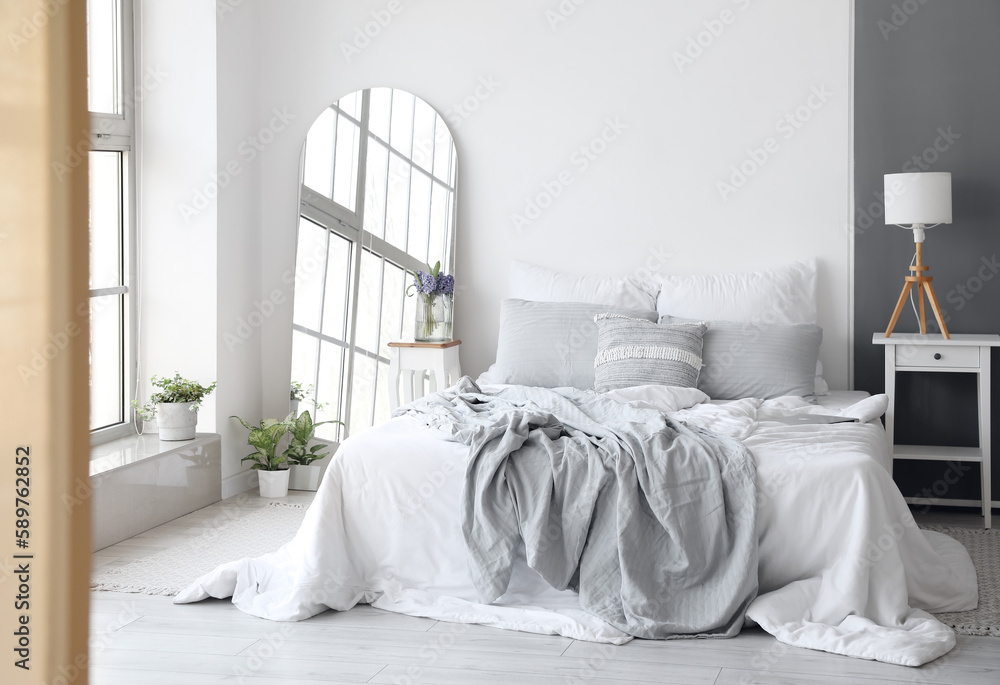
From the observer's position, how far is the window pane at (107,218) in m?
4.34

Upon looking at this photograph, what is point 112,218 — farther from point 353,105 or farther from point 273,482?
point 273,482

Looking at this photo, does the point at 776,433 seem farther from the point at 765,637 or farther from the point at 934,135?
the point at 934,135

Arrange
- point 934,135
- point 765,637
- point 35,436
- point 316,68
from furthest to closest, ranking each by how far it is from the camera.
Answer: point 316,68 < point 934,135 < point 765,637 < point 35,436

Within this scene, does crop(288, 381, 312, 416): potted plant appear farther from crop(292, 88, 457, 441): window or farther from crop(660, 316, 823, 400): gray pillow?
crop(660, 316, 823, 400): gray pillow

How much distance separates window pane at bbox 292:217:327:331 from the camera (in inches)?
192

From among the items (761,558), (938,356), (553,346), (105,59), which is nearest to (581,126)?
(553,346)

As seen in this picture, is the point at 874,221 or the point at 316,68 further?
the point at 316,68

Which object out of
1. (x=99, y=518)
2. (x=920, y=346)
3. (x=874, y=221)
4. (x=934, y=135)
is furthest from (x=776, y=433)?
(x=99, y=518)

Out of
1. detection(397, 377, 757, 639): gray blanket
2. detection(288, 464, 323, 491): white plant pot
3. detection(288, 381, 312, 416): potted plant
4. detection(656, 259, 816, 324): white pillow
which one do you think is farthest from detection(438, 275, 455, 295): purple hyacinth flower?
detection(397, 377, 757, 639): gray blanket

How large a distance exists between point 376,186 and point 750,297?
203cm

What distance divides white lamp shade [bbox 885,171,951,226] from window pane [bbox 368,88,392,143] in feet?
8.31

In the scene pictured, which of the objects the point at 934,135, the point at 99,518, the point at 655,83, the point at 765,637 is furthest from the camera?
the point at 655,83

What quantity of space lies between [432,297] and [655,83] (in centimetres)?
155

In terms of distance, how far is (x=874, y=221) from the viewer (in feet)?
14.2
